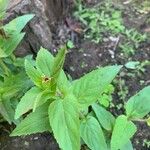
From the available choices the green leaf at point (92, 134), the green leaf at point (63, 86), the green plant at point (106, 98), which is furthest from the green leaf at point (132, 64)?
the green leaf at point (63, 86)

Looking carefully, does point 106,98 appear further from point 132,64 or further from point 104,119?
point 104,119

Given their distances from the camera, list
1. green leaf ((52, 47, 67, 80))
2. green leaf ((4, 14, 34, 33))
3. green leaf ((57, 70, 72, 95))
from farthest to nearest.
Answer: green leaf ((4, 14, 34, 33)), green leaf ((57, 70, 72, 95)), green leaf ((52, 47, 67, 80))

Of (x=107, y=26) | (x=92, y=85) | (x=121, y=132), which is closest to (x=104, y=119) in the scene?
(x=121, y=132)

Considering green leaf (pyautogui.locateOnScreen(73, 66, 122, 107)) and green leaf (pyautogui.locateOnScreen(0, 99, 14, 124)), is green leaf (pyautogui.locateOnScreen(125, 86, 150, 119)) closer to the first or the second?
green leaf (pyautogui.locateOnScreen(73, 66, 122, 107))

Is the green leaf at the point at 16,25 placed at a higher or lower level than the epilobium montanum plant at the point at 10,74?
higher

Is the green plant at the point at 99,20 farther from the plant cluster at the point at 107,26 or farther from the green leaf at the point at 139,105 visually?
the green leaf at the point at 139,105

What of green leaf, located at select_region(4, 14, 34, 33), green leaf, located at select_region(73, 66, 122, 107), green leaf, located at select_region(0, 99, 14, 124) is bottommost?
green leaf, located at select_region(0, 99, 14, 124)

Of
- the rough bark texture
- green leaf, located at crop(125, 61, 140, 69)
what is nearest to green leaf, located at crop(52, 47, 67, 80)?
the rough bark texture
